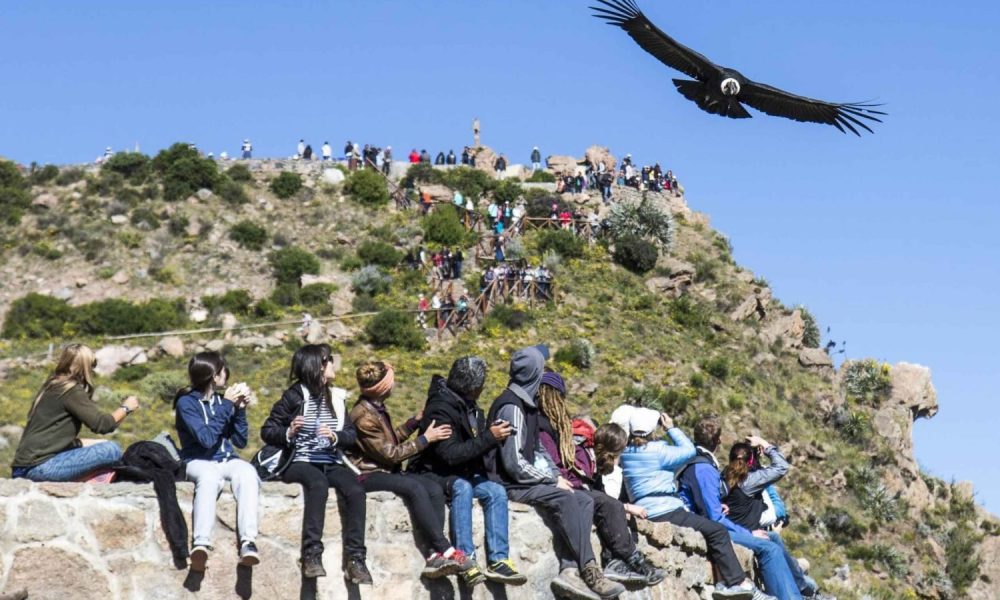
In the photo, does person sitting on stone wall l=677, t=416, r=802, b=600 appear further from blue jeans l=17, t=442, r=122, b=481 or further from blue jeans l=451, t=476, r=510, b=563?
blue jeans l=17, t=442, r=122, b=481

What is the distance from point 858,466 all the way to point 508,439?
3398 centimetres

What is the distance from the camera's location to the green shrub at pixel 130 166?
59594 mm

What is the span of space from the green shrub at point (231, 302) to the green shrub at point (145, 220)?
698 cm

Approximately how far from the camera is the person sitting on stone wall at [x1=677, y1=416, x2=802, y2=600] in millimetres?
11484

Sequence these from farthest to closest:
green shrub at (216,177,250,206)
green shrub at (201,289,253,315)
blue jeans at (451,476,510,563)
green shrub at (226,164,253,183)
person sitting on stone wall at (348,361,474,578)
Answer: green shrub at (226,164,253,183) → green shrub at (216,177,250,206) → green shrub at (201,289,253,315) → blue jeans at (451,476,510,563) → person sitting on stone wall at (348,361,474,578)

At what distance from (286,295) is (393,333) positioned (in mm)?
6373

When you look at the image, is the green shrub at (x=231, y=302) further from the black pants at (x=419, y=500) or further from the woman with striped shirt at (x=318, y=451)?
the black pants at (x=419, y=500)

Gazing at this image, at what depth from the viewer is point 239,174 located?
60.1 metres

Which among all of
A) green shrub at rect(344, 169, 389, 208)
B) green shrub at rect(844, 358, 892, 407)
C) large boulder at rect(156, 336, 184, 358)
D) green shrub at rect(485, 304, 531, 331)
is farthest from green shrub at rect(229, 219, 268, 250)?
green shrub at rect(844, 358, 892, 407)

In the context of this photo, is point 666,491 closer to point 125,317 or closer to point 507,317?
point 507,317

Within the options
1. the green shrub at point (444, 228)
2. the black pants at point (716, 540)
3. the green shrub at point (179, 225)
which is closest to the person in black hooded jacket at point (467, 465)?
the black pants at point (716, 540)

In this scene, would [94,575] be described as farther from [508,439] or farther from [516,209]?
[516,209]

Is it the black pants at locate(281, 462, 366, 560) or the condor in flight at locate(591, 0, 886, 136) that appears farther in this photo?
the condor in flight at locate(591, 0, 886, 136)

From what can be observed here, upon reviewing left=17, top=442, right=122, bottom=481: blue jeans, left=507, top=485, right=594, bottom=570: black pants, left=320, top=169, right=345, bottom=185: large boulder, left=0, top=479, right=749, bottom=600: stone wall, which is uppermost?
left=320, top=169, right=345, bottom=185: large boulder
